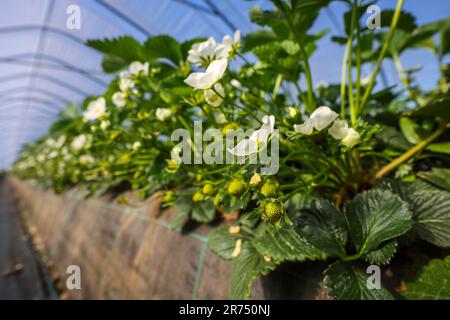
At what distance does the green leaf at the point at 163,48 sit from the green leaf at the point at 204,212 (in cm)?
43

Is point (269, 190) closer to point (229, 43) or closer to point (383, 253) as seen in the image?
point (383, 253)

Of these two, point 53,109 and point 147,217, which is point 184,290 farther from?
point 53,109

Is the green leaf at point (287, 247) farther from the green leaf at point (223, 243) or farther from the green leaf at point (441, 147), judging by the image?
the green leaf at point (441, 147)

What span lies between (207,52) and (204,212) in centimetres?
45

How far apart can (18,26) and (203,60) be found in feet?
22.5

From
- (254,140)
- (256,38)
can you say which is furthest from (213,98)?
(256,38)

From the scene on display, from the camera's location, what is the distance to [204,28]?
4320 millimetres

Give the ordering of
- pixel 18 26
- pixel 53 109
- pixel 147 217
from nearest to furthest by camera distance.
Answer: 1. pixel 147 217
2. pixel 18 26
3. pixel 53 109

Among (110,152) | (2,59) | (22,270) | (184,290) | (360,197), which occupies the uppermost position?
(2,59)

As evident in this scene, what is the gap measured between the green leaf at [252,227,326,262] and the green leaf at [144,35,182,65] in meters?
0.56

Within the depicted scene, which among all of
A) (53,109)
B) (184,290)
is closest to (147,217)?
(184,290)

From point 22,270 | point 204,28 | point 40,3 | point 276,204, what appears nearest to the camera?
point 276,204

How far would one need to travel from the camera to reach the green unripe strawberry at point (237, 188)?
0.44m

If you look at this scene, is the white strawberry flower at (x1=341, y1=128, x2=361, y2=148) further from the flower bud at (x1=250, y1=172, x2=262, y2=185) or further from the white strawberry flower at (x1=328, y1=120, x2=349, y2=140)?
the flower bud at (x1=250, y1=172, x2=262, y2=185)
